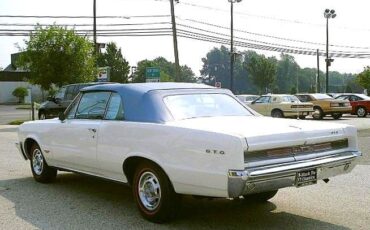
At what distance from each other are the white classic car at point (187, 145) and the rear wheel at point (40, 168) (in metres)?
0.72

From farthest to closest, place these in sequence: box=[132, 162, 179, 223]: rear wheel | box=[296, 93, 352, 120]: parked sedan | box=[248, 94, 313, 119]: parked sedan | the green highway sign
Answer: box=[296, 93, 352, 120]: parked sedan < the green highway sign < box=[248, 94, 313, 119]: parked sedan < box=[132, 162, 179, 223]: rear wheel

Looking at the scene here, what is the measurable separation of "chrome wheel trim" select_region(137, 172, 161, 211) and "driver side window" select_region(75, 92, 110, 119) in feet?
3.99

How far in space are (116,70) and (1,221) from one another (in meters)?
56.7

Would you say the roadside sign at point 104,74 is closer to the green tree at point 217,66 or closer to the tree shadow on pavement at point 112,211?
the tree shadow on pavement at point 112,211

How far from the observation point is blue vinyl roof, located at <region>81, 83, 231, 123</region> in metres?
5.70

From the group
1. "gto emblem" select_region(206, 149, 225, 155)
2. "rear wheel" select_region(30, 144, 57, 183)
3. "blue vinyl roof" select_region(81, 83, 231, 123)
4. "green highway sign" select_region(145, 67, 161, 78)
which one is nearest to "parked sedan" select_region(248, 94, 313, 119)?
"green highway sign" select_region(145, 67, 161, 78)

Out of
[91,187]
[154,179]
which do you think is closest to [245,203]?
[154,179]

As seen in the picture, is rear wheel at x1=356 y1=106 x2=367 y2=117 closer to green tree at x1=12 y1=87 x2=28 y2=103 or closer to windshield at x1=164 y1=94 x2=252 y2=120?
windshield at x1=164 y1=94 x2=252 y2=120

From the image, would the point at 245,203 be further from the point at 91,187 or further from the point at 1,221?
the point at 1,221

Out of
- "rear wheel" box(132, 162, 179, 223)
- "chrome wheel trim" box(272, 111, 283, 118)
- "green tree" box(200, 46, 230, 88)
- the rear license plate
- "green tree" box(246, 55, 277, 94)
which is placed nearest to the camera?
the rear license plate

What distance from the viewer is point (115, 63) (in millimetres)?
62094

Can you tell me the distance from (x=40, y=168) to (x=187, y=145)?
3.78 m

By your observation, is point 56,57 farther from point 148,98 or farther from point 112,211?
point 148,98

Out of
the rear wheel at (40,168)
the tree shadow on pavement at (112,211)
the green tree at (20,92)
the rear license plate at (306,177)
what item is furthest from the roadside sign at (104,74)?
the green tree at (20,92)
